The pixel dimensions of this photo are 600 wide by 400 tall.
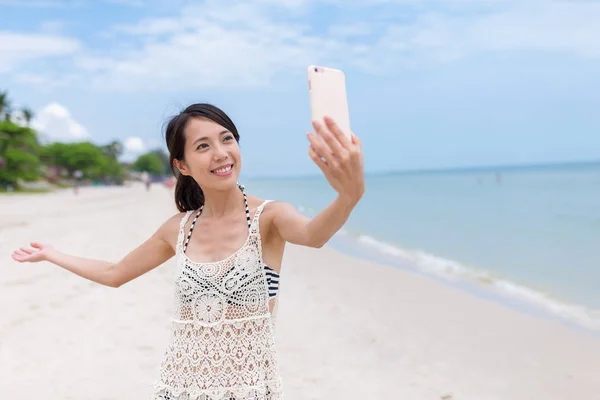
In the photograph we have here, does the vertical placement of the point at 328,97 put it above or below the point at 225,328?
above

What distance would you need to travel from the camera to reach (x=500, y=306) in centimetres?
861

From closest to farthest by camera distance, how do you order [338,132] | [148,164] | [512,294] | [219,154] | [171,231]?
[338,132] → [219,154] → [171,231] → [512,294] → [148,164]

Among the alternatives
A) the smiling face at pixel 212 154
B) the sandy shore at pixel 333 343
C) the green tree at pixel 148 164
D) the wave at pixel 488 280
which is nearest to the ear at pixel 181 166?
the smiling face at pixel 212 154

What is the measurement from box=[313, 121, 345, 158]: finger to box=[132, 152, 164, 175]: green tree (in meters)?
144

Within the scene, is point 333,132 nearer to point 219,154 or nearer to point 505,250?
point 219,154

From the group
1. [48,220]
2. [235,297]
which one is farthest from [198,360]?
[48,220]

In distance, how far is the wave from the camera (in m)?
8.16

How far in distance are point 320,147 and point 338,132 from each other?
64mm

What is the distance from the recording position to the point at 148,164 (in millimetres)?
143375

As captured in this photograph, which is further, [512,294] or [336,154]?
[512,294]

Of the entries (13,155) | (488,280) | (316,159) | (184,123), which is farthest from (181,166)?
(13,155)

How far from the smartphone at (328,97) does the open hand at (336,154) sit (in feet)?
0.08

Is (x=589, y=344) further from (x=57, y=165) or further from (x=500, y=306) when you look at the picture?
(x=57, y=165)

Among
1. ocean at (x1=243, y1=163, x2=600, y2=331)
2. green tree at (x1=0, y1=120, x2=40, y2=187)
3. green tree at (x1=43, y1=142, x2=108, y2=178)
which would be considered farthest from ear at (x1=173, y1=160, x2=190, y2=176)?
green tree at (x1=43, y1=142, x2=108, y2=178)
